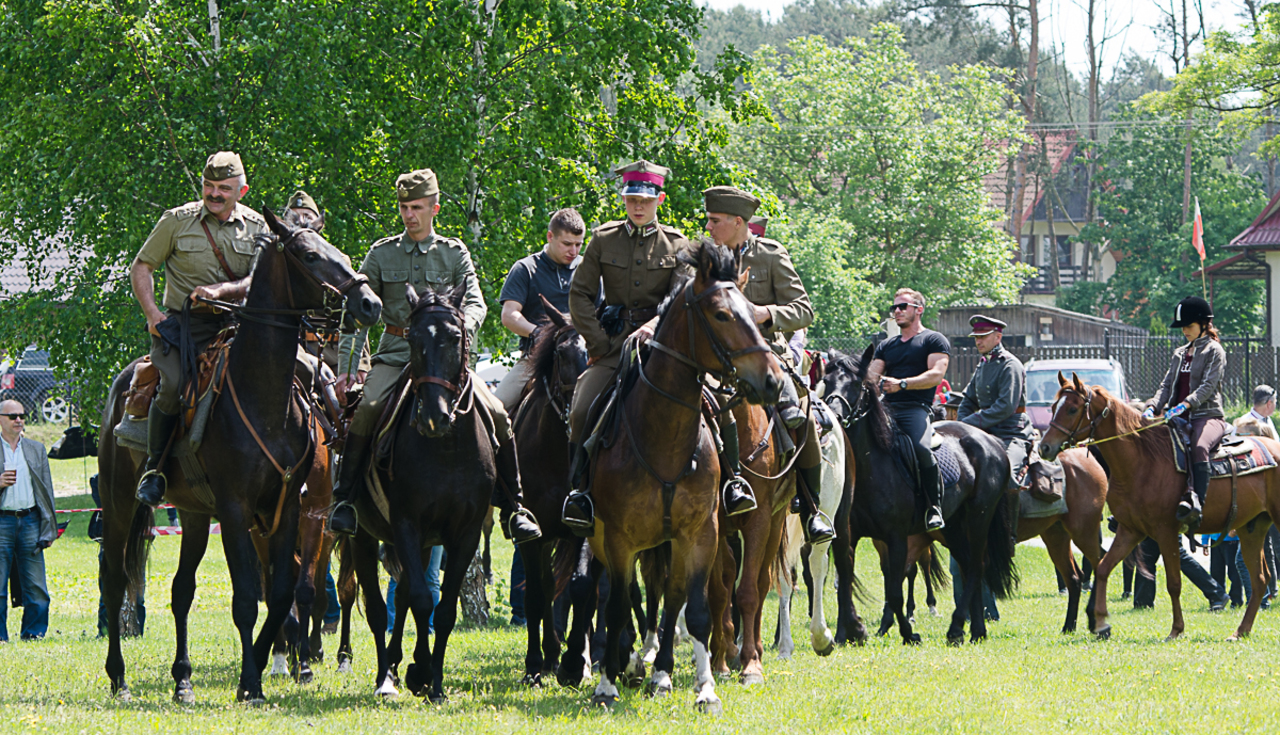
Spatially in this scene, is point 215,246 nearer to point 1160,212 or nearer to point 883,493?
point 883,493

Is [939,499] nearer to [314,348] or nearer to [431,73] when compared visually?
[314,348]

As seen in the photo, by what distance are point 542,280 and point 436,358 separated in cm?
255

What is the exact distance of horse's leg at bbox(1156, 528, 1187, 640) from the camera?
1192cm

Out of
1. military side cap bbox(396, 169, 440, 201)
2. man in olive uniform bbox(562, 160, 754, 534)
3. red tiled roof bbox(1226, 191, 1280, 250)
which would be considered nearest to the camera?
man in olive uniform bbox(562, 160, 754, 534)

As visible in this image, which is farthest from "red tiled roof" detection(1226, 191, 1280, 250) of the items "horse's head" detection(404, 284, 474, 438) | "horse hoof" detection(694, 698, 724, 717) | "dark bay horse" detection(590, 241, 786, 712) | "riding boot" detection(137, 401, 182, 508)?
"riding boot" detection(137, 401, 182, 508)

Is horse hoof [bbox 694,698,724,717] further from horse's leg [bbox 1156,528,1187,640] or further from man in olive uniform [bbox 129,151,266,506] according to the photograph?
horse's leg [bbox 1156,528,1187,640]

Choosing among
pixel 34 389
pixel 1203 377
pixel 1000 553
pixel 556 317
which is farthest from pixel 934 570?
pixel 34 389

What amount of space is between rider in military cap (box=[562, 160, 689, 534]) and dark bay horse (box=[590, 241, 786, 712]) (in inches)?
30.8

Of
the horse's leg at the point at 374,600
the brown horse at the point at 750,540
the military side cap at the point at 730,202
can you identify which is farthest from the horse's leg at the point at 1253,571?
the horse's leg at the point at 374,600

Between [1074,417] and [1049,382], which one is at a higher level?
[1049,382]

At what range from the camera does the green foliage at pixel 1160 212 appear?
4866 cm

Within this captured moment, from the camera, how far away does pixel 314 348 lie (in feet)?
33.7

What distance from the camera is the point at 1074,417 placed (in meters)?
12.6

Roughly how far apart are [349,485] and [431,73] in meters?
7.99
